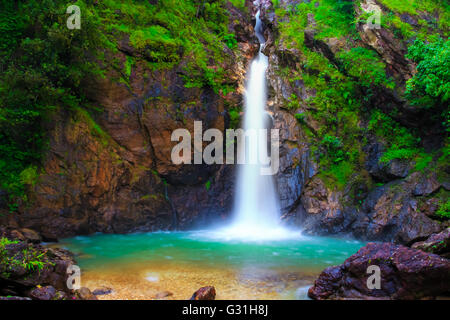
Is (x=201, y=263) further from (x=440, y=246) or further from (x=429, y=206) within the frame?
(x=429, y=206)

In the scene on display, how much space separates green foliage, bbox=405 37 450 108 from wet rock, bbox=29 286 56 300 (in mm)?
11339

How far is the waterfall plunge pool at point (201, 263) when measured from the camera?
597 cm

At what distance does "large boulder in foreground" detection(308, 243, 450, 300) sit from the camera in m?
5.25

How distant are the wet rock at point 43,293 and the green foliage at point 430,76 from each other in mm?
11339

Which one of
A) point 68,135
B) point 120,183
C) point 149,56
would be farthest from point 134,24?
point 120,183

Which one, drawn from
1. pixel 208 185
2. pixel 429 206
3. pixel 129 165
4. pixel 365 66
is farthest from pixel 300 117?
pixel 129 165

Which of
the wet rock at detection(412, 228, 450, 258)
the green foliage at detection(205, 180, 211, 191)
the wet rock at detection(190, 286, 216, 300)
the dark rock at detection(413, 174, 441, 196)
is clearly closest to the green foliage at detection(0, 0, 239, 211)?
the green foliage at detection(205, 180, 211, 191)

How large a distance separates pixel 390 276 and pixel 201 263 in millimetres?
4392

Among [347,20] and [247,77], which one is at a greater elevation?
[347,20]

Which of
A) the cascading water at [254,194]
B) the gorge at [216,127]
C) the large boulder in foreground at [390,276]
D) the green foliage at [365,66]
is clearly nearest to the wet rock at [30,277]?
the gorge at [216,127]

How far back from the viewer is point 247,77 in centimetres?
1580
